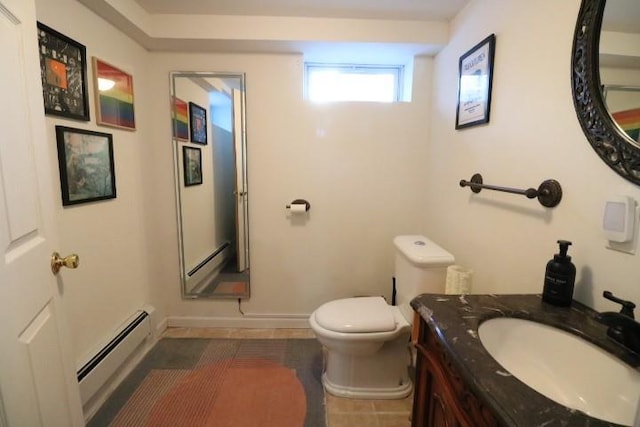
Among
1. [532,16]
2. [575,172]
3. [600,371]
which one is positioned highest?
[532,16]

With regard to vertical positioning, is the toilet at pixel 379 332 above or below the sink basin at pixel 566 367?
below

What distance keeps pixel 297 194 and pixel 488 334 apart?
155 centimetres

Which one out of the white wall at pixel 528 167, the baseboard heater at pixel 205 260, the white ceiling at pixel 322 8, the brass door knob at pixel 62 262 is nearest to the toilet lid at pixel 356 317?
the white wall at pixel 528 167

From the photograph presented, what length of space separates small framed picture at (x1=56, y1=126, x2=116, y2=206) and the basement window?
1.40 meters

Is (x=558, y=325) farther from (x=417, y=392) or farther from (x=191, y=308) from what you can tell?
(x=191, y=308)

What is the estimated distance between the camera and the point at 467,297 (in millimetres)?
1047

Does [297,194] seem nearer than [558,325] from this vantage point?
No

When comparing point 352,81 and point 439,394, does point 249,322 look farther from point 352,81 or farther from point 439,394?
point 352,81

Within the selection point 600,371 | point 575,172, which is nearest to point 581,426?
point 600,371

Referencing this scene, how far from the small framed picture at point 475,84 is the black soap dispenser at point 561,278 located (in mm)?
768

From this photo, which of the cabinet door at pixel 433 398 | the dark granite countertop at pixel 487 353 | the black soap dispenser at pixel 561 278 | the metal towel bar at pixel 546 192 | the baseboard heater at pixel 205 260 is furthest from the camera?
the baseboard heater at pixel 205 260

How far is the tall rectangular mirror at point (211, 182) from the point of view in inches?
81.8

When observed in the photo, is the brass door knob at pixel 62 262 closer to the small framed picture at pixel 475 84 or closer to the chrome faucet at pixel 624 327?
the chrome faucet at pixel 624 327

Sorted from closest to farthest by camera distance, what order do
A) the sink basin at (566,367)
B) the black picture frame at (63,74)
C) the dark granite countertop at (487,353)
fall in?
the dark granite countertop at (487,353) → the sink basin at (566,367) → the black picture frame at (63,74)
